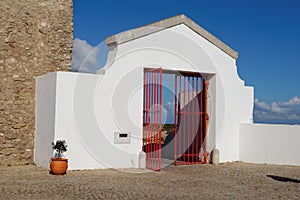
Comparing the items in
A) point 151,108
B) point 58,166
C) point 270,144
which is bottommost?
point 58,166

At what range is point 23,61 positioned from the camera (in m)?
12.1

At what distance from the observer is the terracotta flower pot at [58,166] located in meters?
9.77

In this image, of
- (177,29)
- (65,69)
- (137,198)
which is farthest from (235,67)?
(137,198)

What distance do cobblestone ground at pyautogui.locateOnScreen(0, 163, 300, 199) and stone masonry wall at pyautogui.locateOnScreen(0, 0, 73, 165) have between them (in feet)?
3.07

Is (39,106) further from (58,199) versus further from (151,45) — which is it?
(58,199)

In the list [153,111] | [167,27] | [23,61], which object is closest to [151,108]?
[153,111]

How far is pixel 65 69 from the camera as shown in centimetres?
1298

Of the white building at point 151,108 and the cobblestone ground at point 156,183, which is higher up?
the white building at point 151,108

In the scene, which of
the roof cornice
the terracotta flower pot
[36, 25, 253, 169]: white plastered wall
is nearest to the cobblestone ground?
the terracotta flower pot

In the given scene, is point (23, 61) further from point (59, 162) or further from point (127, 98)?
point (59, 162)

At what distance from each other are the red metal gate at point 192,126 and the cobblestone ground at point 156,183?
5.02 ft

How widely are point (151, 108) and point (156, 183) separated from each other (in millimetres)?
2992

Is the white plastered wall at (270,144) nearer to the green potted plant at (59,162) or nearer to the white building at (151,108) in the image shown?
the white building at (151,108)

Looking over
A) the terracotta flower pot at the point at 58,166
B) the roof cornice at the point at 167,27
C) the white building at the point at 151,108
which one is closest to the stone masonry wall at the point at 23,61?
the white building at the point at 151,108
